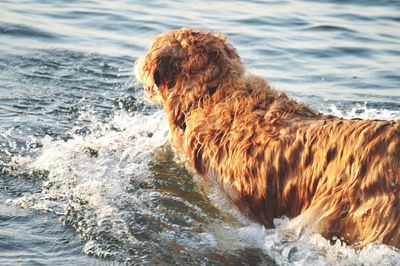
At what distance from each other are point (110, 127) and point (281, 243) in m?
2.99

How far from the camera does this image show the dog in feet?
14.7

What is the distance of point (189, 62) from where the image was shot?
5965 mm

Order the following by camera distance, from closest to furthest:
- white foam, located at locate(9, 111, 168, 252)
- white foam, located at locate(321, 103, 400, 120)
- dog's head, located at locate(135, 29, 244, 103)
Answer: white foam, located at locate(9, 111, 168, 252) → dog's head, located at locate(135, 29, 244, 103) → white foam, located at locate(321, 103, 400, 120)

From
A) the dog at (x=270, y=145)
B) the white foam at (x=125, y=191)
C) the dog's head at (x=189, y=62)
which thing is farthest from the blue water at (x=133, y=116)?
the dog's head at (x=189, y=62)

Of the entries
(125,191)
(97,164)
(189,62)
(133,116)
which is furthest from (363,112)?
(125,191)

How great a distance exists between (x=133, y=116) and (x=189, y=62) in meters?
2.29

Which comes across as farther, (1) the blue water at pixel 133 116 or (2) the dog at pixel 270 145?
(1) the blue water at pixel 133 116

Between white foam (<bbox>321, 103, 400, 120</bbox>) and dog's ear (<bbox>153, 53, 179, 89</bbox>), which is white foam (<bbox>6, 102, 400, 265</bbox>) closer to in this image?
white foam (<bbox>321, 103, 400, 120</bbox>)

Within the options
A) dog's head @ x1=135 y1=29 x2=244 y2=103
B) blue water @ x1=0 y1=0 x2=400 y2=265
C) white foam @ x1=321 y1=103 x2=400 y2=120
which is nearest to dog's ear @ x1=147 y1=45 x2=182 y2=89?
dog's head @ x1=135 y1=29 x2=244 y2=103

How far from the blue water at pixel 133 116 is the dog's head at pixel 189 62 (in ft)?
2.77

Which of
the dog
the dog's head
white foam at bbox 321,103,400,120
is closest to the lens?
the dog

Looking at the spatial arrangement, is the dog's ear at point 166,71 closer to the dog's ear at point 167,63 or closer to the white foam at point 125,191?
the dog's ear at point 167,63

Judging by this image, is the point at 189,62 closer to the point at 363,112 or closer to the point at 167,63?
the point at 167,63

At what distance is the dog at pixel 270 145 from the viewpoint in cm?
447
